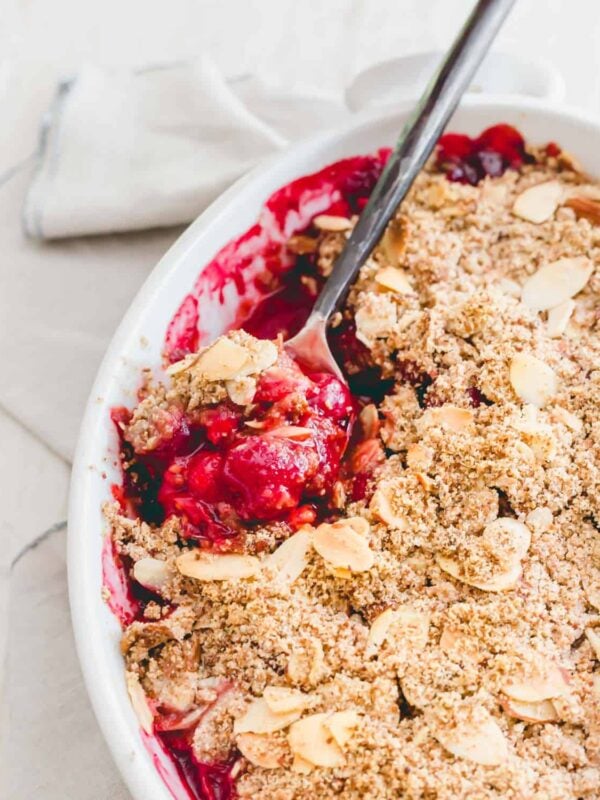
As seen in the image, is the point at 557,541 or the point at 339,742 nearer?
the point at 339,742

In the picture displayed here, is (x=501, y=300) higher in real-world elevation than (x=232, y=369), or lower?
higher

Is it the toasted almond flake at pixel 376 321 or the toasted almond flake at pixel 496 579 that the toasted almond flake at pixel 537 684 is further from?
the toasted almond flake at pixel 376 321

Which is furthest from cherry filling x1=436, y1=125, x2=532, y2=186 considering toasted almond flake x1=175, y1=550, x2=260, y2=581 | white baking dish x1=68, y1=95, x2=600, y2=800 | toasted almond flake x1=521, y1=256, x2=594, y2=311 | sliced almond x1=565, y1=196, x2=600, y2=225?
toasted almond flake x1=175, y1=550, x2=260, y2=581

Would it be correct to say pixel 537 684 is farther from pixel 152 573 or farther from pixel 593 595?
pixel 152 573

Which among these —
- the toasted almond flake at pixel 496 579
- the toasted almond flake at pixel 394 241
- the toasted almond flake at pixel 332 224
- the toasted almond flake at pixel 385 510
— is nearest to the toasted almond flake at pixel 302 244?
the toasted almond flake at pixel 332 224

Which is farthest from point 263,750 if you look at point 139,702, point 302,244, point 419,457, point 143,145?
point 143,145

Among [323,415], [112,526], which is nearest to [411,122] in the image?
[323,415]

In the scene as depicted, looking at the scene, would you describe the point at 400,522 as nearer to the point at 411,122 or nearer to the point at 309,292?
the point at 309,292
